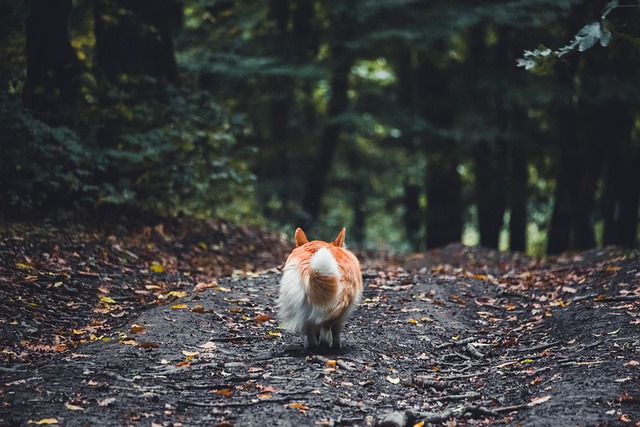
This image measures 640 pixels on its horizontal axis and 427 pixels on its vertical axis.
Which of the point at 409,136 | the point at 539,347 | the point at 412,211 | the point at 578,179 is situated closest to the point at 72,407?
the point at 539,347

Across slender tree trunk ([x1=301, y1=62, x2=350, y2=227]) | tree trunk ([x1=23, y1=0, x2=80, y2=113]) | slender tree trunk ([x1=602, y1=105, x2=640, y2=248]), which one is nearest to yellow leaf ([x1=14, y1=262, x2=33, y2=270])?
tree trunk ([x1=23, y1=0, x2=80, y2=113])

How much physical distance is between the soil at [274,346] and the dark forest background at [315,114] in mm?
1360

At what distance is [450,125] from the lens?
58.3 feet

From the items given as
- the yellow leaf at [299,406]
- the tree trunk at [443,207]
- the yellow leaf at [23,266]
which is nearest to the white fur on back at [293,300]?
the yellow leaf at [299,406]

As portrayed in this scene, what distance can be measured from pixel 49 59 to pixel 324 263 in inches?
261

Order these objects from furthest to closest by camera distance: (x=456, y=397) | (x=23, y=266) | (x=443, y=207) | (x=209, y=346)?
1. (x=443, y=207)
2. (x=23, y=266)
3. (x=209, y=346)
4. (x=456, y=397)

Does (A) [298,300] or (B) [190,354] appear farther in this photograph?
(B) [190,354]

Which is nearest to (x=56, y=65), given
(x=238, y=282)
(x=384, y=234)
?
(x=238, y=282)

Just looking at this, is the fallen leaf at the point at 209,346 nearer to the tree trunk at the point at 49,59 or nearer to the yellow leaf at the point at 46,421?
the yellow leaf at the point at 46,421

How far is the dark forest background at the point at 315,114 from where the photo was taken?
9.84 meters

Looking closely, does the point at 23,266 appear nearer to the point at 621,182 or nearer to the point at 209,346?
the point at 209,346

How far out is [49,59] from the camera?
32.3ft

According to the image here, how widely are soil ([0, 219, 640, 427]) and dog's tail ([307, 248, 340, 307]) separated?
1.88ft

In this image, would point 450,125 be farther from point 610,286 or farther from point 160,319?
point 160,319
